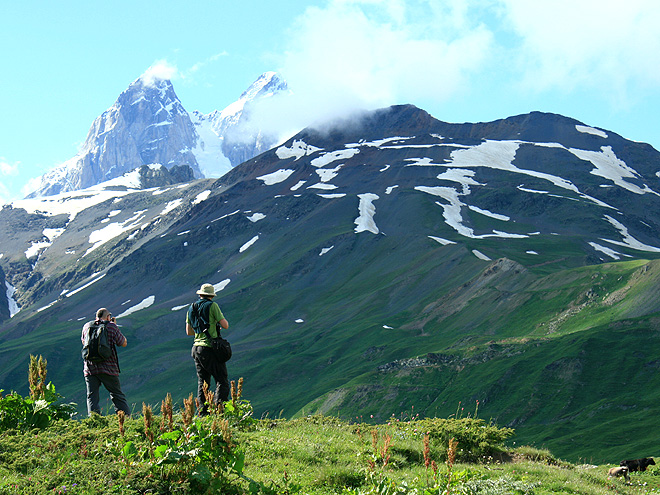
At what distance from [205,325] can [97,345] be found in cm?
278

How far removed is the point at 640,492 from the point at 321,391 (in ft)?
277

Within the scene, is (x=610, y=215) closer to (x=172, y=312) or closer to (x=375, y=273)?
(x=375, y=273)

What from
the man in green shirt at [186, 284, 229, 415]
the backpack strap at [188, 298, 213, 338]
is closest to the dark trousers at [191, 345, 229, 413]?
the man in green shirt at [186, 284, 229, 415]

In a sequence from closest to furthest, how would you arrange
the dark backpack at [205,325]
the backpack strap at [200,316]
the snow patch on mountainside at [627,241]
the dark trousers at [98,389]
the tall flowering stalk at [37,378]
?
1. the tall flowering stalk at [37,378]
2. the dark backpack at [205,325]
3. the backpack strap at [200,316]
4. the dark trousers at [98,389]
5. the snow patch on mountainside at [627,241]

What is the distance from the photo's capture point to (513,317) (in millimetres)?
101312

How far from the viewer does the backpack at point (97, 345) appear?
15727 millimetres

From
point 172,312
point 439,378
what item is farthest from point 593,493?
point 172,312

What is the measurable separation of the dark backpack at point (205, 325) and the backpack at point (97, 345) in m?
2.14

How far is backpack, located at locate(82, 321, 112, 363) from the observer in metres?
15.7

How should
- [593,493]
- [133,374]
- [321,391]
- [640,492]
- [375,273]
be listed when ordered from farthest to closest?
[375,273]
[133,374]
[321,391]
[640,492]
[593,493]

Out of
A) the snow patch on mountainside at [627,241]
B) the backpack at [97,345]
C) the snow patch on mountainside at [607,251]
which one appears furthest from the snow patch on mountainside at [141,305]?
the backpack at [97,345]

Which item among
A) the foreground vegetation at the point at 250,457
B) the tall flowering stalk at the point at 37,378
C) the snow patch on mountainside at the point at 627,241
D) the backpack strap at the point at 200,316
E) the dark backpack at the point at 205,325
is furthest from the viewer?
the snow patch on mountainside at the point at 627,241

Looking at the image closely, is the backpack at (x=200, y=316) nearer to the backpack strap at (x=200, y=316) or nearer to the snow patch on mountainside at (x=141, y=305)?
the backpack strap at (x=200, y=316)

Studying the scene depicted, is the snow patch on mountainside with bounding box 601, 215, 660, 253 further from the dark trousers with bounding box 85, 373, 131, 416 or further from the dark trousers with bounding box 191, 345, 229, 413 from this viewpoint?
the dark trousers with bounding box 85, 373, 131, 416
